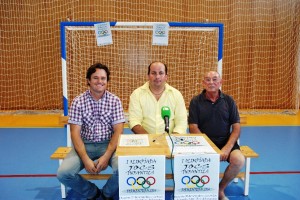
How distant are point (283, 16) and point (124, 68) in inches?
179

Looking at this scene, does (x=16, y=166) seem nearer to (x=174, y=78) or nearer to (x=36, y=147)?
(x=36, y=147)

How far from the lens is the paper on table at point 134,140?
8.33 feet

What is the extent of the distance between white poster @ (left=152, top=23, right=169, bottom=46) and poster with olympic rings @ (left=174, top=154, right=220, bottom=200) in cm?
241

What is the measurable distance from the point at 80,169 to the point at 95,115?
58 centimetres

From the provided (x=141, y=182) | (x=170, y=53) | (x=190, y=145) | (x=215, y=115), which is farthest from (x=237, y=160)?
(x=170, y=53)

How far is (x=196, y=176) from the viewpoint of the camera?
2.34 meters

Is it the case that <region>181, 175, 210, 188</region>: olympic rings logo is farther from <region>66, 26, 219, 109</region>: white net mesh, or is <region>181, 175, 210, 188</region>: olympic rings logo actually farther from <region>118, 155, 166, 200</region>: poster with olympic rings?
<region>66, 26, 219, 109</region>: white net mesh

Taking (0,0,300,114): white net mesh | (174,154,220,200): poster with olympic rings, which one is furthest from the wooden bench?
(0,0,300,114): white net mesh

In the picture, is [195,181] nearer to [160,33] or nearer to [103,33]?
[160,33]

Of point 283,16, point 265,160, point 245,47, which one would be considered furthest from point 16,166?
point 283,16

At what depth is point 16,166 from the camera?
4488 millimetres

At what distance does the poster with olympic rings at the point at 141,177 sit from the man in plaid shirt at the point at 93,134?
2.54 ft

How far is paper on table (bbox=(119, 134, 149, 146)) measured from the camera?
8.33 ft

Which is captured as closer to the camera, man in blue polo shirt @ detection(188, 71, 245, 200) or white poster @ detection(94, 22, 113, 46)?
man in blue polo shirt @ detection(188, 71, 245, 200)
